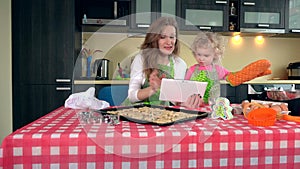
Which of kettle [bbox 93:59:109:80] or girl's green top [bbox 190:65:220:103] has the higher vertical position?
kettle [bbox 93:59:109:80]

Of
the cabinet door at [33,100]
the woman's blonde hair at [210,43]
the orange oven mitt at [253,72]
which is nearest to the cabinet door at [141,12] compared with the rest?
the cabinet door at [33,100]

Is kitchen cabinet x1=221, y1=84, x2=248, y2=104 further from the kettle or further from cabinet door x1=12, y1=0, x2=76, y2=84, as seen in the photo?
cabinet door x1=12, y1=0, x2=76, y2=84

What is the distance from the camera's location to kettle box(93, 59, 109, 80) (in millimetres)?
2807

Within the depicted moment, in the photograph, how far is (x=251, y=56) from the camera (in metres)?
3.27

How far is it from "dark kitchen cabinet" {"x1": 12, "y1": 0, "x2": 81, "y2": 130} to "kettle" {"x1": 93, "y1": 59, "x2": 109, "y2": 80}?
1.06 feet

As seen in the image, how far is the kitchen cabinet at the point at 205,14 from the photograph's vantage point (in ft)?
9.40

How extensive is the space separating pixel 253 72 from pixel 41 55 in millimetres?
2103

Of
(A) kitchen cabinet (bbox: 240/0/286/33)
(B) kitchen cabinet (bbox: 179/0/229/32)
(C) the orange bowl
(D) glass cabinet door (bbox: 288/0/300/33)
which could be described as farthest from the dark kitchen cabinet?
(D) glass cabinet door (bbox: 288/0/300/33)

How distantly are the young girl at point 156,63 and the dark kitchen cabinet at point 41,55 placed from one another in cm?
123

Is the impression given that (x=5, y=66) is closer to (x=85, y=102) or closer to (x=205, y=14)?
(x=85, y=102)

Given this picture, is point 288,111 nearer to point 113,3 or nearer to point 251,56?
point 113,3

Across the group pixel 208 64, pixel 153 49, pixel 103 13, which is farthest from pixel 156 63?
pixel 103 13

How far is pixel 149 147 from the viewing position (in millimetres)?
713

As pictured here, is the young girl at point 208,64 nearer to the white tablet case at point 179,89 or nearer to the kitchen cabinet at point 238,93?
the white tablet case at point 179,89
